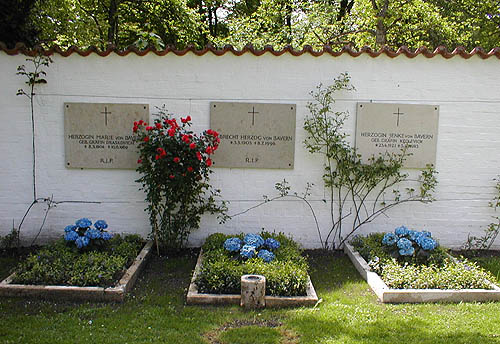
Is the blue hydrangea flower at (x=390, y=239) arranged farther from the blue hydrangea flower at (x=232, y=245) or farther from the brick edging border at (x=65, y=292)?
the brick edging border at (x=65, y=292)

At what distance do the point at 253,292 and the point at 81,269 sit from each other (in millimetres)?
1854

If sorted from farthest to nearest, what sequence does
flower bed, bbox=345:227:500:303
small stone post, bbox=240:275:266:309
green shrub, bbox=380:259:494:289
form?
green shrub, bbox=380:259:494:289, flower bed, bbox=345:227:500:303, small stone post, bbox=240:275:266:309

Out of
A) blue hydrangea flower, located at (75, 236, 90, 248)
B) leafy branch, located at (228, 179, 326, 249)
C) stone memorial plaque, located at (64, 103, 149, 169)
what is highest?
stone memorial plaque, located at (64, 103, 149, 169)

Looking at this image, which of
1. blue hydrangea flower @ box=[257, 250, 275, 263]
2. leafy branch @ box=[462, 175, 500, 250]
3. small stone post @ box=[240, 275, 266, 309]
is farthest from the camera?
leafy branch @ box=[462, 175, 500, 250]

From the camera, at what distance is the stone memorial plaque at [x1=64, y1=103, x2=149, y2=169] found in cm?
564

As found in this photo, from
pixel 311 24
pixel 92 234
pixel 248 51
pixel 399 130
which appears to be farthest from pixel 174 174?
pixel 311 24

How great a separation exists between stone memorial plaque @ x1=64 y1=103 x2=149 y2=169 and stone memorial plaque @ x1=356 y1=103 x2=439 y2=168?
2917mm

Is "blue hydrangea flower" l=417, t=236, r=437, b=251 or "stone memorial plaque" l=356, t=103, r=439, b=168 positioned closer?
"blue hydrangea flower" l=417, t=236, r=437, b=251

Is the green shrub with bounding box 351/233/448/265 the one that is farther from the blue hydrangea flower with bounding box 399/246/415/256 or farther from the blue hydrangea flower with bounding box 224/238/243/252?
the blue hydrangea flower with bounding box 224/238/243/252

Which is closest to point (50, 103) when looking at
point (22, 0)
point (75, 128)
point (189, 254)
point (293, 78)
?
point (75, 128)

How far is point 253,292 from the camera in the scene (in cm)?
405

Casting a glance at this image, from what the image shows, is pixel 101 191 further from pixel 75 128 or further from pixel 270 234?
pixel 270 234

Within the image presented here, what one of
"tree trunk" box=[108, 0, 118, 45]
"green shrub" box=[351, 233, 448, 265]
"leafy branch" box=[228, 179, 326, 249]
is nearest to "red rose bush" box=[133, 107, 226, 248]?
"leafy branch" box=[228, 179, 326, 249]

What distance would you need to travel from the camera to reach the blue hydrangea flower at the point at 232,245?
194 inches
